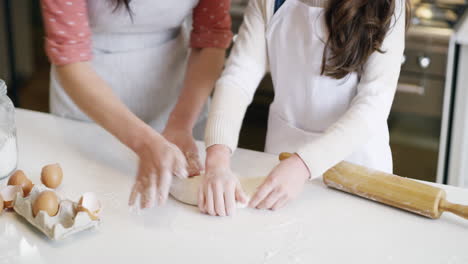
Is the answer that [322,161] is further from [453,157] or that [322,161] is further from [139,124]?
[453,157]

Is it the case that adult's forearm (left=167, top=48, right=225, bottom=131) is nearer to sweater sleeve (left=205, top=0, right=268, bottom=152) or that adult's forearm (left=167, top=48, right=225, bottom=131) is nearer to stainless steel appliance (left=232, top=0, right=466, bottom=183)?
sweater sleeve (left=205, top=0, right=268, bottom=152)

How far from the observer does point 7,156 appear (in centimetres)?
97

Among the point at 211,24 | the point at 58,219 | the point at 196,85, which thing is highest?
the point at 211,24

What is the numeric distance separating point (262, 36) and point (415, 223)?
1.47ft

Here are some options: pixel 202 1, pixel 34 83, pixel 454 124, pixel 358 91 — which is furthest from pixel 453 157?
pixel 34 83

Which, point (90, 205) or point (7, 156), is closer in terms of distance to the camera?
point (90, 205)

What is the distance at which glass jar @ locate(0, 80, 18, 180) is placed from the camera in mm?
962

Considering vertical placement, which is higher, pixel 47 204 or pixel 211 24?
pixel 211 24

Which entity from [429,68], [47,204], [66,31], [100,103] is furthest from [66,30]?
[429,68]

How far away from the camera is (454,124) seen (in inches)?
70.1

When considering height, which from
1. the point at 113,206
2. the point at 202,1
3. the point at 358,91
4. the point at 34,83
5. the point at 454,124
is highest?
the point at 202,1

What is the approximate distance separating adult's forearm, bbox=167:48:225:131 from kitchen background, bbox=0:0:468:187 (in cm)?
88

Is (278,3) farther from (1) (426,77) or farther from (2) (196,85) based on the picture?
(1) (426,77)

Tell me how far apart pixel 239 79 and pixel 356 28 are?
0.23 metres
